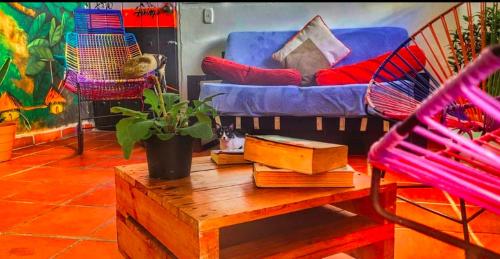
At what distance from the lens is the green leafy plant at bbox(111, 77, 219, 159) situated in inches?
38.1

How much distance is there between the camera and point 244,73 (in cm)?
277

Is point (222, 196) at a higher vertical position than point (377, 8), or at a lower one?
lower

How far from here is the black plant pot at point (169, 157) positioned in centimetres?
99

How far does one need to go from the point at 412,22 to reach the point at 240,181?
2877 millimetres

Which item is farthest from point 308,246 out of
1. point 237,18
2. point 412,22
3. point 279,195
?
point 237,18

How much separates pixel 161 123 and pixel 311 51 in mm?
2404

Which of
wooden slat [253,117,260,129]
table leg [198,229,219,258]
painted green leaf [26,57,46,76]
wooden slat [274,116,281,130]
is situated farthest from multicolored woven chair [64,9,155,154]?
table leg [198,229,219,258]

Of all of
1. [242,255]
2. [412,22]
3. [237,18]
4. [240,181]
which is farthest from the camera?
[237,18]

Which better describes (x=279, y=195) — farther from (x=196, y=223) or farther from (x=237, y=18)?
(x=237, y=18)

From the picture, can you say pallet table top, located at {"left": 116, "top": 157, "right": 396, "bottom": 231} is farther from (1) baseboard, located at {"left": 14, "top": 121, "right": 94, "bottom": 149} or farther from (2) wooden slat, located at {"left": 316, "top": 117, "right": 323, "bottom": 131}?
(1) baseboard, located at {"left": 14, "top": 121, "right": 94, "bottom": 149}

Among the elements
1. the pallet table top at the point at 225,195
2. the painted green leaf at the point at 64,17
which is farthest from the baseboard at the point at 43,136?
the pallet table top at the point at 225,195

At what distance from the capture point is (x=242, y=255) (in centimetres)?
87

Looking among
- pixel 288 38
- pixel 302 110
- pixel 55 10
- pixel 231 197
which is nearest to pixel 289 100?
pixel 302 110

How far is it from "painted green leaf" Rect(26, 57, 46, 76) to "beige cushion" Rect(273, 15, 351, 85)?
180 centimetres
